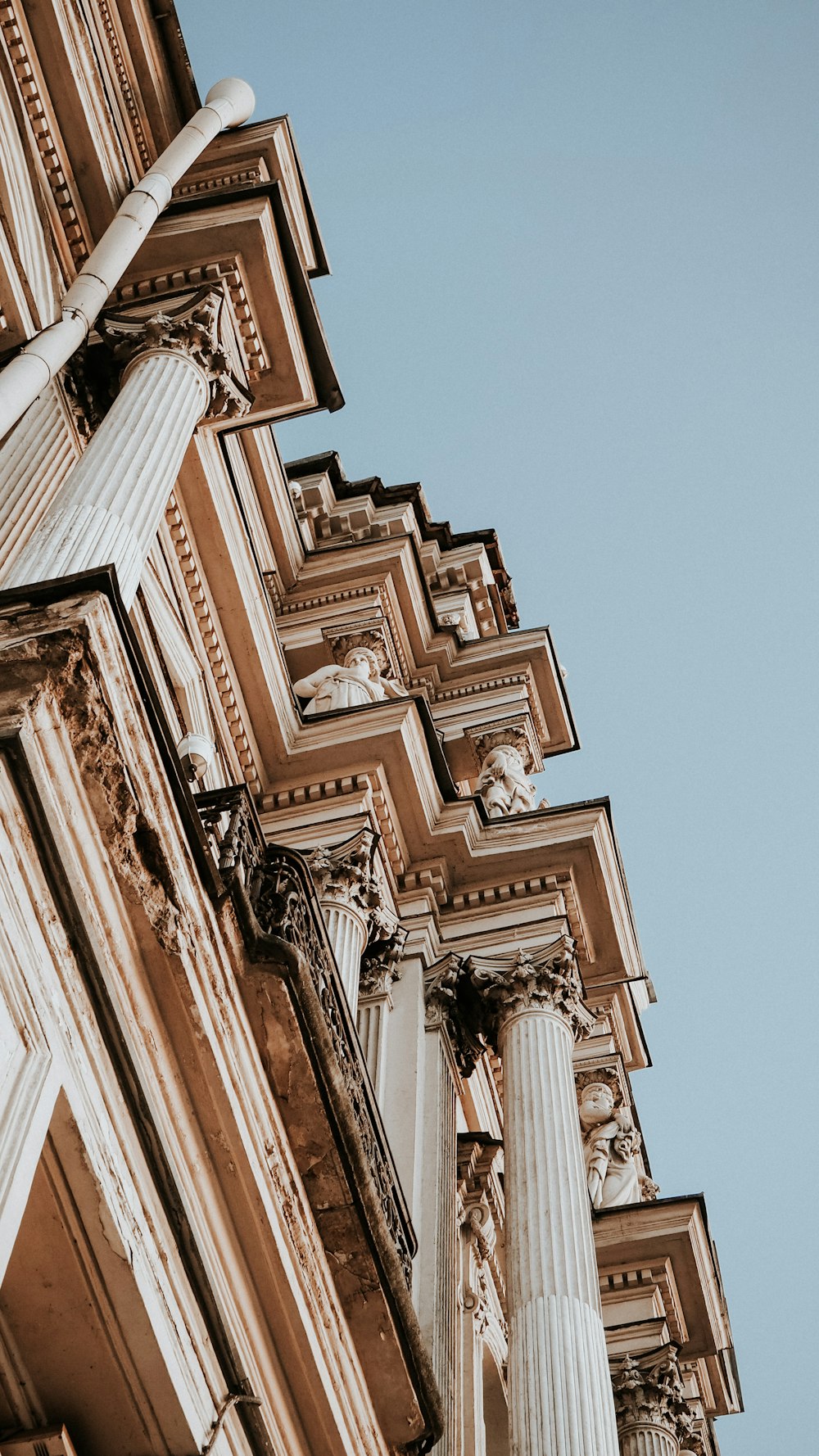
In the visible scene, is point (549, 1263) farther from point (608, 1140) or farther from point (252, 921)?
point (608, 1140)

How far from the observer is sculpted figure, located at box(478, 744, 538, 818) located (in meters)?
20.4

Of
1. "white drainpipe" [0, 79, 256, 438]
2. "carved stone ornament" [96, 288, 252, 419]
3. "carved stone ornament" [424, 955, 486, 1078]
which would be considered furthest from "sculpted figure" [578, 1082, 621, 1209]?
"white drainpipe" [0, 79, 256, 438]

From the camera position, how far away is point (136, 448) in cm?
1255

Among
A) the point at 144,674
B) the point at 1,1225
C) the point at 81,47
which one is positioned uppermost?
the point at 81,47

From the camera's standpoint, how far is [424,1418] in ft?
33.5

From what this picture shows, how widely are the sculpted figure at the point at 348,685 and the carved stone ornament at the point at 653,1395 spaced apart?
720 cm

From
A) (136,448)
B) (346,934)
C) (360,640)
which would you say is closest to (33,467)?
(136,448)

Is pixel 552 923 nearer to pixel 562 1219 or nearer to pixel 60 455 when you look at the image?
pixel 562 1219

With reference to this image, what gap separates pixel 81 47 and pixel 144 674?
883 centimetres

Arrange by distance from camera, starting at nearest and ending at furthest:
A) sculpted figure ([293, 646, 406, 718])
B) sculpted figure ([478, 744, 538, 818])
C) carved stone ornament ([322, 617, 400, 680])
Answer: sculpted figure ([293, 646, 406, 718]) → sculpted figure ([478, 744, 538, 818]) → carved stone ornament ([322, 617, 400, 680])

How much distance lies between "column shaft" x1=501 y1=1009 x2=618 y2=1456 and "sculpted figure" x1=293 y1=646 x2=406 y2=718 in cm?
466

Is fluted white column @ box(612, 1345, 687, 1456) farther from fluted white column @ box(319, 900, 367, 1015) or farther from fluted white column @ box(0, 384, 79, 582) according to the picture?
fluted white column @ box(0, 384, 79, 582)

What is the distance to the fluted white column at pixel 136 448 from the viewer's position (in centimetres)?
1091

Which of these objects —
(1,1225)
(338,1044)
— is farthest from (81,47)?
(1,1225)
